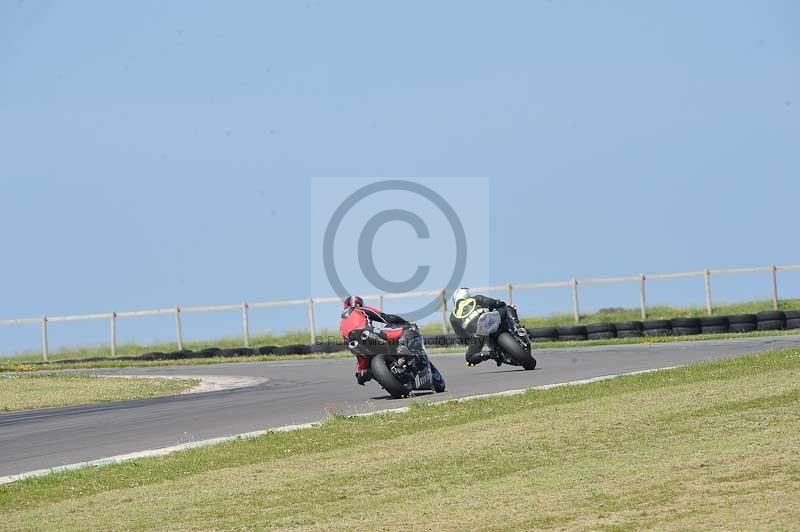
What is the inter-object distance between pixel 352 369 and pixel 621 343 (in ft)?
23.1

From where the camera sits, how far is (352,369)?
1065 inches

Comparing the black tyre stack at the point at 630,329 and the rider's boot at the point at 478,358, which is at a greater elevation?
the black tyre stack at the point at 630,329

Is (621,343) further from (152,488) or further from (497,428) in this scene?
(152,488)

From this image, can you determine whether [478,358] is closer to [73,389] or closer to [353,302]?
[353,302]

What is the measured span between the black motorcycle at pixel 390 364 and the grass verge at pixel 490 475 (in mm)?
2935

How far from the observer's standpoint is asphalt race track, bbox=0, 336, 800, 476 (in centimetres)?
1488

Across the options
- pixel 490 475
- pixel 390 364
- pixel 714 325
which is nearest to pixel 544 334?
pixel 714 325

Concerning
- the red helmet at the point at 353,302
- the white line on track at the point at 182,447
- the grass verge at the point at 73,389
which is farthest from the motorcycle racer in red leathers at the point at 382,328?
the grass verge at the point at 73,389

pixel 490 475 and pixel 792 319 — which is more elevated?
pixel 792 319

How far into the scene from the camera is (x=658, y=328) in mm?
32188

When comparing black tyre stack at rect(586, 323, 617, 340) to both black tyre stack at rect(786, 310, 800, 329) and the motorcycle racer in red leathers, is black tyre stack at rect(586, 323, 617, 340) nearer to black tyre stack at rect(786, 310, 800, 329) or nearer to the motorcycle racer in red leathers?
black tyre stack at rect(786, 310, 800, 329)

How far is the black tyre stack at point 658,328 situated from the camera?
1261 inches

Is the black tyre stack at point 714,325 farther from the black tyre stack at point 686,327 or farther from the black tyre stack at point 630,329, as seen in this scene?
the black tyre stack at point 630,329

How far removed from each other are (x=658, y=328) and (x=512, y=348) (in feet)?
38.1
